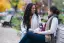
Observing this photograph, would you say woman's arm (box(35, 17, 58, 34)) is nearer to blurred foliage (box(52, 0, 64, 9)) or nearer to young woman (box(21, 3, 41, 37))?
young woman (box(21, 3, 41, 37))

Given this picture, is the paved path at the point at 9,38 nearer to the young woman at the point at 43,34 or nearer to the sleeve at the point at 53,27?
the young woman at the point at 43,34

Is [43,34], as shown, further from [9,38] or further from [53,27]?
[9,38]

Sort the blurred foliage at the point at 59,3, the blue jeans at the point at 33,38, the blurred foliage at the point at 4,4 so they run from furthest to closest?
the blurred foliage at the point at 4,4, the blurred foliage at the point at 59,3, the blue jeans at the point at 33,38

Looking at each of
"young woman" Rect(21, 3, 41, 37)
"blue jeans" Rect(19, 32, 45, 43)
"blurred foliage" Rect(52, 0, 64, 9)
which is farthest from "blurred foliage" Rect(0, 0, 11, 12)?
"blue jeans" Rect(19, 32, 45, 43)

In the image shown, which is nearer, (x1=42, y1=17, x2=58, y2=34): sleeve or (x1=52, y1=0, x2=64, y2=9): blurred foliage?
(x1=42, y1=17, x2=58, y2=34): sleeve

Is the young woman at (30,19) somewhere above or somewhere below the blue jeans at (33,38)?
above

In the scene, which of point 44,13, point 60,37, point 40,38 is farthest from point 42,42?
point 44,13

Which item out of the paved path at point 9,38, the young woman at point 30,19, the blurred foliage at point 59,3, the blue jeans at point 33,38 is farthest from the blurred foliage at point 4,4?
the blue jeans at point 33,38

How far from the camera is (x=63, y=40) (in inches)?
173

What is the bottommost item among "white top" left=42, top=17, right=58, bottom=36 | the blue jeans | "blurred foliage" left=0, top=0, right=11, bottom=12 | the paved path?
the paved path

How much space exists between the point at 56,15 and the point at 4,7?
6091mm

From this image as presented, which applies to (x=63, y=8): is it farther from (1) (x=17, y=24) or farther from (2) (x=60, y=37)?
(2) (x=60, y=37)

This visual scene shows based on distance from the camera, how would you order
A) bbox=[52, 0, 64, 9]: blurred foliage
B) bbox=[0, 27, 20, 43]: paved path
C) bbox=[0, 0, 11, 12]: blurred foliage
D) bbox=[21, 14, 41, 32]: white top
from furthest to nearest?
bbox=[0, 0, 11, 12]: blurred foliage, bbox=[52, 0, 64, 9]: blurred foliage, bbox=[0, 27, 20, 43]: paved path, bbox=[21, 14, 41, 32]: white top

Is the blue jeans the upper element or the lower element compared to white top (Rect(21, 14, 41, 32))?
lower
